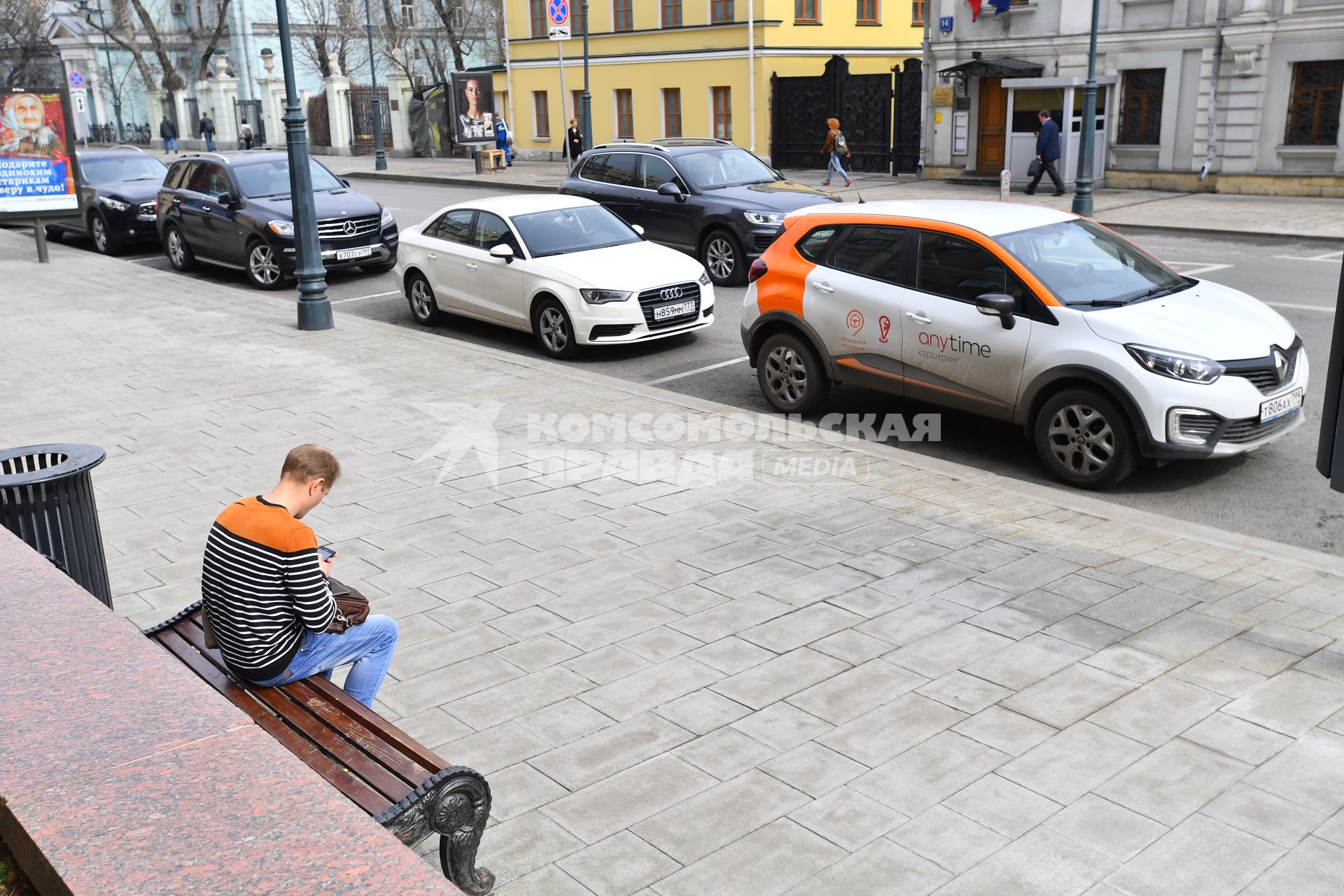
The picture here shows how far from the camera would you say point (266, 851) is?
2945 mm

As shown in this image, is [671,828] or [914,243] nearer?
[671,828]

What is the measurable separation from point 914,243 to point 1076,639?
4.11 m

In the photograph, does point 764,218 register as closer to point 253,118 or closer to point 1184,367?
point 1184,367

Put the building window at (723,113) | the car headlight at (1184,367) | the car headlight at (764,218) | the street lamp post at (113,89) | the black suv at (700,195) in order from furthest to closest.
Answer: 1. the street lamp post at (113,89)
2. the building window at (723,113)
3. the black suv at (700,195)
4. the car headlight at (764,218)
5. the car headlight at (1184,367)

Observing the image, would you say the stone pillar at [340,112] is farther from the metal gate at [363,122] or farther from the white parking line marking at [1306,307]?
the white parking line marking at [1306,307]

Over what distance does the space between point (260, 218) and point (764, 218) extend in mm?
7239

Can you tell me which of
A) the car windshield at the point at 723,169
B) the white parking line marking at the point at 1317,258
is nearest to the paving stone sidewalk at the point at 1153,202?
the white parking line marking at the point at 1317,258

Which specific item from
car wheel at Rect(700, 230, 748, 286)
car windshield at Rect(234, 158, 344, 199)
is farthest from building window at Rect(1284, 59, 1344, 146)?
car windshield at Rect(234, 158, 344, 199)

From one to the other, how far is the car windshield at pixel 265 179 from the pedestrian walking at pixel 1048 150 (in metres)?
15.0

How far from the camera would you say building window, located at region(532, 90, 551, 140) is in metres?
44.4

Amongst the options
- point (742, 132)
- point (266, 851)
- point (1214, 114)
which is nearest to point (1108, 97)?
point (1214, 114)

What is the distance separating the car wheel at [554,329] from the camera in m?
12.5

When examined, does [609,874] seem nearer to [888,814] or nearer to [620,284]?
[888,814]

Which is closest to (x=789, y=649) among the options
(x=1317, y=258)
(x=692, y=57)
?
(x=1317, y=258)
